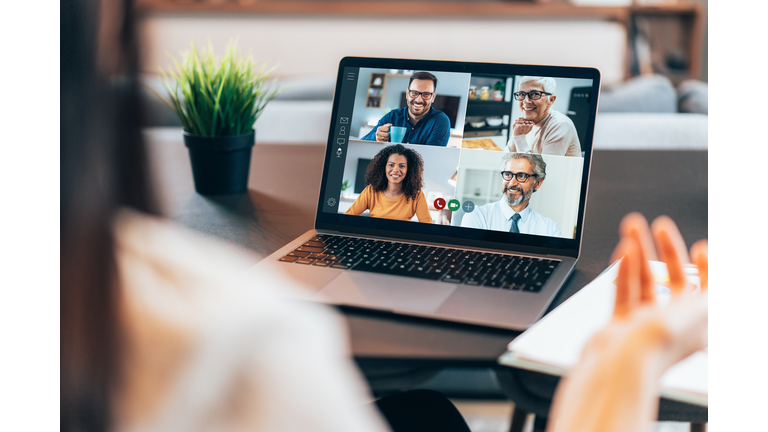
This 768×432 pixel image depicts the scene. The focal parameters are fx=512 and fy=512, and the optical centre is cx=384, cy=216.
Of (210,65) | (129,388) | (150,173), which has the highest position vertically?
(210,65)

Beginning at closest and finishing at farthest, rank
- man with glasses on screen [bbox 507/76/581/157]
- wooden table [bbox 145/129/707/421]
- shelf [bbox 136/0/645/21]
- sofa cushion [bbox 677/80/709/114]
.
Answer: wooden table [bbox 145/129/707/421] → man with glasses on screen [bbox 507/76/581/157] → sofa cushion [bbox 677/80/709/114] → shelf [bbox 136/0/645/21]

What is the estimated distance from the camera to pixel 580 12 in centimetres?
346

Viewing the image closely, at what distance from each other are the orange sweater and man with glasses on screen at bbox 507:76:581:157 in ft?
0.46

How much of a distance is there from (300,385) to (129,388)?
0.61 ft

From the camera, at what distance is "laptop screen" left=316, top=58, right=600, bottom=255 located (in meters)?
0.66

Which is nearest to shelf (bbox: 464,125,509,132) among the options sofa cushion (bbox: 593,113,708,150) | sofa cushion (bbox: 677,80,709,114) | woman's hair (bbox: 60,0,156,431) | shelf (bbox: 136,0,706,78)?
woman's hair (bbox: 60,0,156,431)

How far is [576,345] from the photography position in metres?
0.43

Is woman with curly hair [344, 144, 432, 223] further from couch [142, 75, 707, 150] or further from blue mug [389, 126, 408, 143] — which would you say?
couch [142, 75, 707, 150]

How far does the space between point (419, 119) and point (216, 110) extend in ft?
1.20

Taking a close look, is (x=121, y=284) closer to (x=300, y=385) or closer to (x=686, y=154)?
(x=300, y=385)

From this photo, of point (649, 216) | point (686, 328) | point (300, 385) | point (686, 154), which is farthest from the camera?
point (686, 154)

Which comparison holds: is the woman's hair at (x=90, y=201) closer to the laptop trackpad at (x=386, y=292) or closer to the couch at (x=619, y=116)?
the laptop trackpad at (x=386, y=292)

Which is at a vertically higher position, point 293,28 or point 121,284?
point 293,28

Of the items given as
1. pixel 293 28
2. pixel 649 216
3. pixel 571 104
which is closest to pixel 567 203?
pixel 571 104
